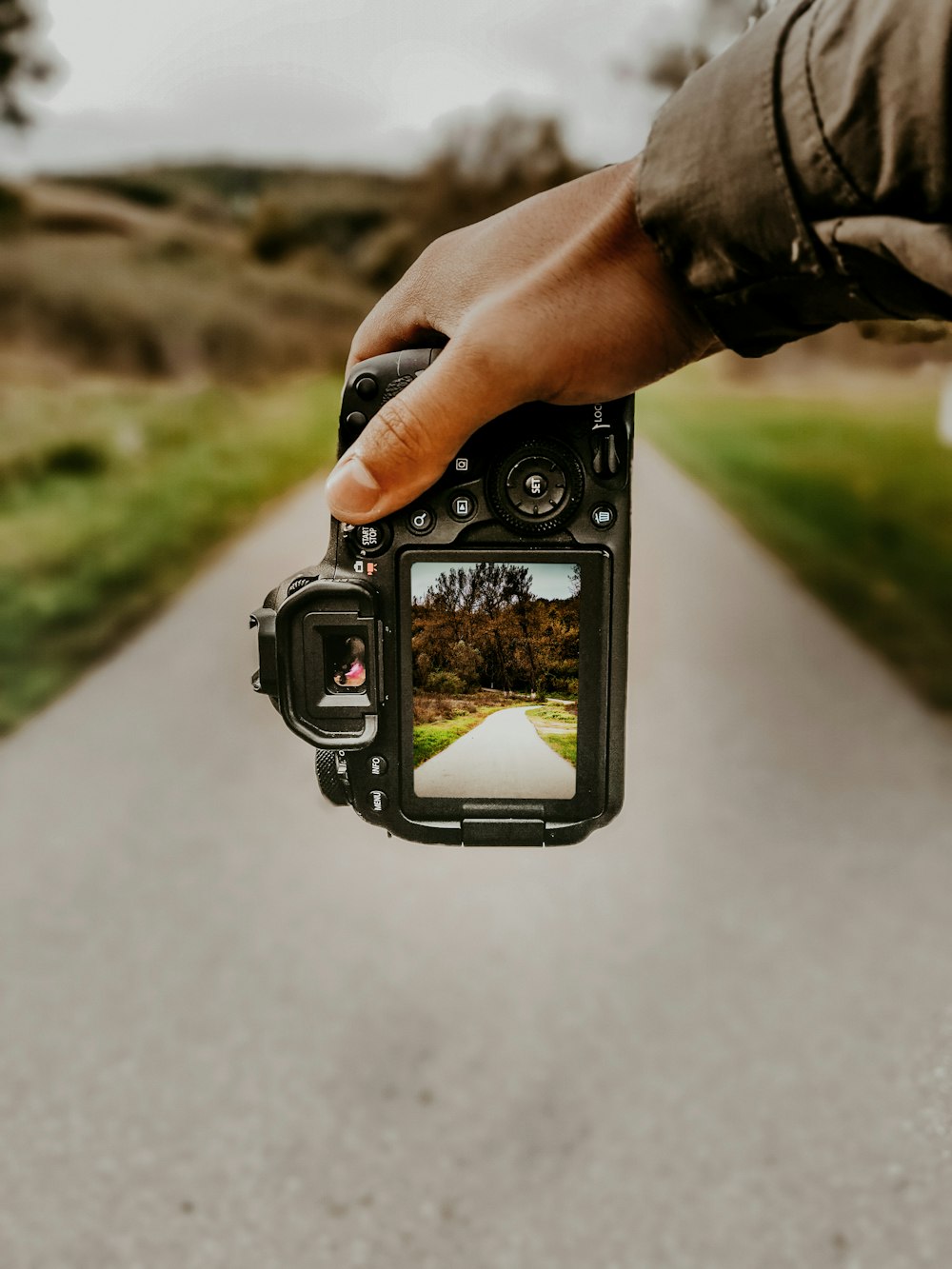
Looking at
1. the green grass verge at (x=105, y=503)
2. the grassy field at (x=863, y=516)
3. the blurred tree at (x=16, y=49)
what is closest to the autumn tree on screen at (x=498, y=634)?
the blurred tree at (x=16, y=49)

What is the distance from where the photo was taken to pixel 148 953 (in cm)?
239

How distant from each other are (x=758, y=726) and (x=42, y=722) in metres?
2.52

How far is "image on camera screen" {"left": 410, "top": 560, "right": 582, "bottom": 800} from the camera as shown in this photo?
60 cm

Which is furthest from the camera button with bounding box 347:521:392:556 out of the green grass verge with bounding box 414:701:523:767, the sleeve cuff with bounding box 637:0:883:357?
the sleeve cuff with bounding box 637:0:883:357

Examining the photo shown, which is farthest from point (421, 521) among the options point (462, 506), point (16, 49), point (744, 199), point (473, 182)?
point (16, 49)

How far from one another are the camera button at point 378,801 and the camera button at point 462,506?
0.17 meters

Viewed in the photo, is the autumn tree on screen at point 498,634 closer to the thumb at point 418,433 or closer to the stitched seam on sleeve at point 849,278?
the thumb at point 418,433

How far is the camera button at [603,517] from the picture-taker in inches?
23.9

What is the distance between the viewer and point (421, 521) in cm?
61

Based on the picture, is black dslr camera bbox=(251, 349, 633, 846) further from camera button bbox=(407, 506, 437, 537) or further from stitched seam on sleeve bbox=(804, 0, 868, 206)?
stitched seam on sleeve bbox=(804, 0, 868, 206)

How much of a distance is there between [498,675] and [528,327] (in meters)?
0.20

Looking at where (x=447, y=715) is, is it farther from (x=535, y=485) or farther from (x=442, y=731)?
(x=535, y=485)

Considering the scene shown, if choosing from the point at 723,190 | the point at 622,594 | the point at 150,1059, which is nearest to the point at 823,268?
the point at 723,190

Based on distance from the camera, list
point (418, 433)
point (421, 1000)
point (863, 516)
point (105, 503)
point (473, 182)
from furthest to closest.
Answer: point (863, 516) < point (105, 503) < point (421, 1000) < point (473, 182) < point (418, 433)
